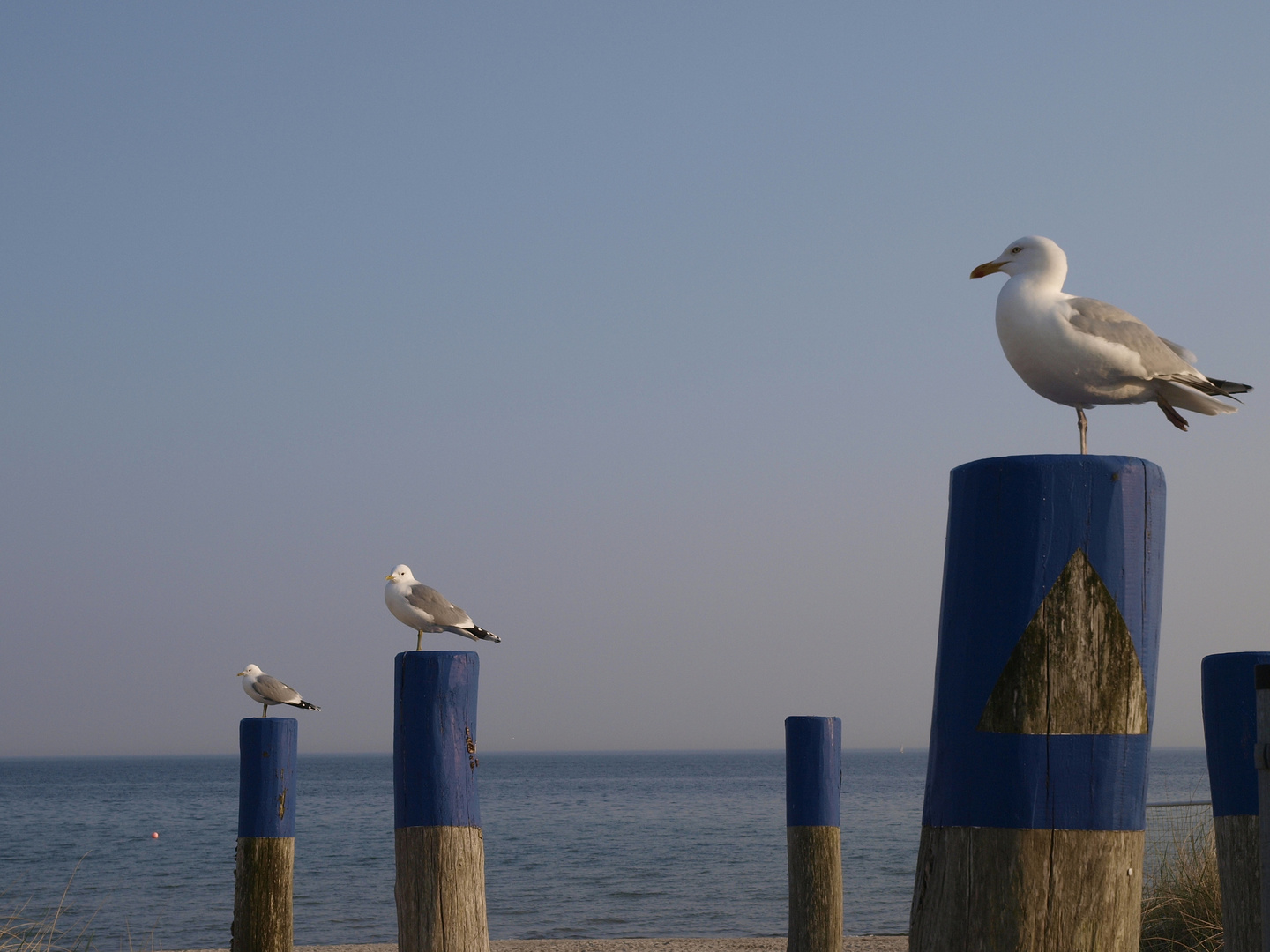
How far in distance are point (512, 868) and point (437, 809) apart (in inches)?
1365

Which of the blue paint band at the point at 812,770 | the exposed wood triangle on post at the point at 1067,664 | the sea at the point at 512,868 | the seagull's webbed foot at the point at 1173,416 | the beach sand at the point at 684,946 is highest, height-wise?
the seagull's webbed foot at the point at 1173,416

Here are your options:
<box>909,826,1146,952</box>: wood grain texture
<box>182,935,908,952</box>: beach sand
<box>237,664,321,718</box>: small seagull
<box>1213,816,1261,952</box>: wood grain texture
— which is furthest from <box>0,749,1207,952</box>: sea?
<box>909,826,1146,952</box>: wood grain texture

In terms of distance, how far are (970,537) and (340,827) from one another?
59.2m

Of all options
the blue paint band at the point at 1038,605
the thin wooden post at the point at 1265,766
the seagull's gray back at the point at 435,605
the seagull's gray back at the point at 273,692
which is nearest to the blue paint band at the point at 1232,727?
the thin wooden post at the point at 1265,766

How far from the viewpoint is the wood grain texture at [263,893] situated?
26.7 feet

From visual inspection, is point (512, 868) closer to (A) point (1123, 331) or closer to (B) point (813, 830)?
(B) point (813, 830)

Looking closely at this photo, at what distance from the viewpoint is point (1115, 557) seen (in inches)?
82.1

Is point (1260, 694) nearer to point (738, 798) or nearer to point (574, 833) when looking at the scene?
point (574, 833)

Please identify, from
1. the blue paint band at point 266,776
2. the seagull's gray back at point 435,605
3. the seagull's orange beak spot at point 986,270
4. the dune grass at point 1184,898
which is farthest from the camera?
the seagull's gray back at point 435,605

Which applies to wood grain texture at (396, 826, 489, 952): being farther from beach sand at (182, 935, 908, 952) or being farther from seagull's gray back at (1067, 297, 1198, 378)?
beach sand at (182, 935, 908, 952)

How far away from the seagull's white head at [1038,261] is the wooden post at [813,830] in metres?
5.17

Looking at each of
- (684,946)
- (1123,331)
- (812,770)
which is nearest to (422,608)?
(812,770)

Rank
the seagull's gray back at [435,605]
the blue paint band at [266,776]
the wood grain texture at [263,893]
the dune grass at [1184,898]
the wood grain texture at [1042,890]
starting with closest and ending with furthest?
the wood grain texture at [1042,890], the blue paint band at [266,776], the wood grain texture at [263,893], the dune grass at [1184,898], the seagull's gray back at [435,605]

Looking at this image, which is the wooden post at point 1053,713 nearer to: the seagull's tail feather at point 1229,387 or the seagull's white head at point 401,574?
the seagull's tail feather at point 1229,387
